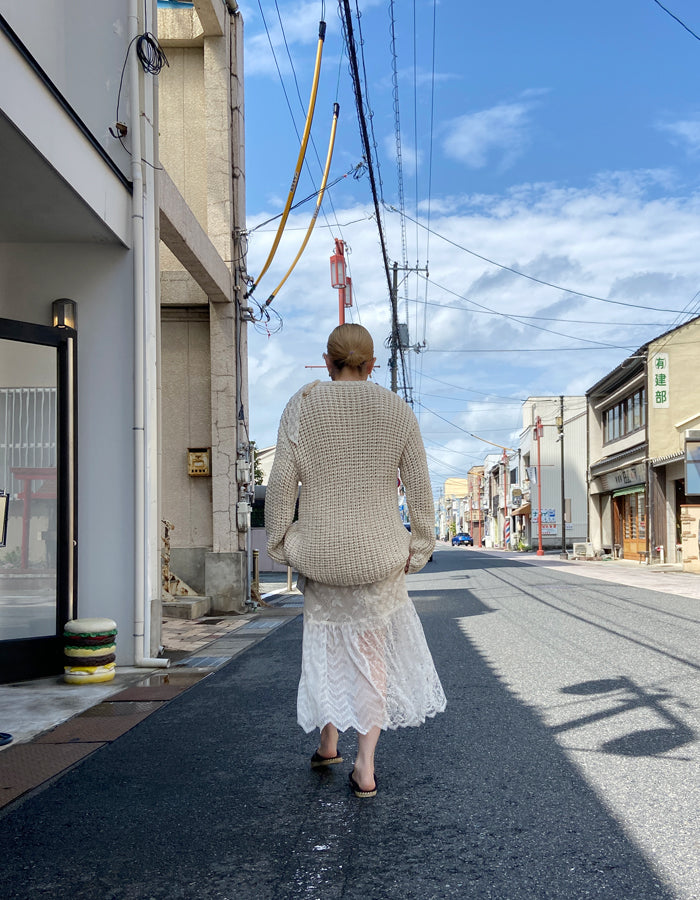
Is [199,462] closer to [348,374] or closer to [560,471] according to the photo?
[348,374]

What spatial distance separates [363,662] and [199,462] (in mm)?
9210

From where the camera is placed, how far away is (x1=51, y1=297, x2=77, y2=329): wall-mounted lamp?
22.1ft

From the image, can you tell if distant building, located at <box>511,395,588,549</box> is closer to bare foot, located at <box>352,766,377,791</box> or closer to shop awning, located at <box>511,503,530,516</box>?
shop awning, located at <box>511,503,530,516</box>

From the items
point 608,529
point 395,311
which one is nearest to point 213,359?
point 395,311

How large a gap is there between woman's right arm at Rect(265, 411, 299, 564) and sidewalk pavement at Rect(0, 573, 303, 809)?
1434mm

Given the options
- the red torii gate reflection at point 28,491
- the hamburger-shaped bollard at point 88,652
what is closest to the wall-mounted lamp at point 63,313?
the red torii gate reflection at point 28,491

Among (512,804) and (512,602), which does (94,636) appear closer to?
(512,804)

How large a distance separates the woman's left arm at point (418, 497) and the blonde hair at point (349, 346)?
0.33 meters

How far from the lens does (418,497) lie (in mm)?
3439

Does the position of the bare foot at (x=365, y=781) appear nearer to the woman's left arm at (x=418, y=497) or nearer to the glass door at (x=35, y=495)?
the woman's left arm at (x=418, y=497)

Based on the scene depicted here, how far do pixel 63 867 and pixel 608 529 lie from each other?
3562cm

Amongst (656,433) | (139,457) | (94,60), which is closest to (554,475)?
(656,433)

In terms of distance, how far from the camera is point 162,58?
7.39 m

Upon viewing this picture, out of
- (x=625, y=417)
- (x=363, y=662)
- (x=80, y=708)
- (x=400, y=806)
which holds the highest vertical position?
(x=625, y=417)
